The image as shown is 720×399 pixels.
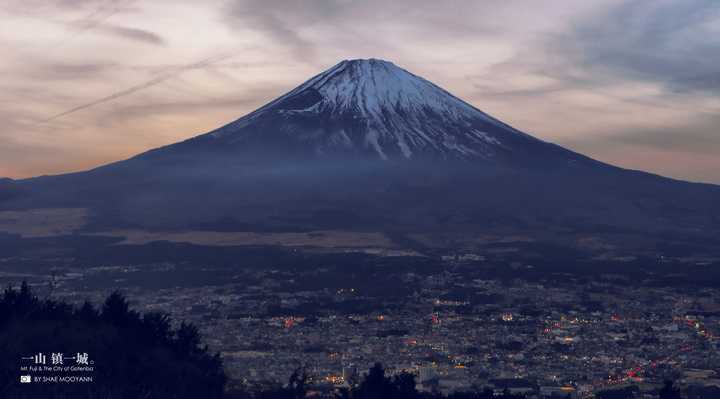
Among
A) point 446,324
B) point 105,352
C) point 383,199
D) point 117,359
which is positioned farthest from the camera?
point 383,199

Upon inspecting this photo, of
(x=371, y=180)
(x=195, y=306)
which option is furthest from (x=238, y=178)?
(x=195, y=306)

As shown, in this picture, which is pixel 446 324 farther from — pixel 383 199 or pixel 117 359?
pixel 383 199

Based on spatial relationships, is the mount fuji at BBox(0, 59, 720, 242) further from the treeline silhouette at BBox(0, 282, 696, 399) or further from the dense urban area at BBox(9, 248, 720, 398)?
the treeline silhouette at BBox(0, 282, 696, 399)

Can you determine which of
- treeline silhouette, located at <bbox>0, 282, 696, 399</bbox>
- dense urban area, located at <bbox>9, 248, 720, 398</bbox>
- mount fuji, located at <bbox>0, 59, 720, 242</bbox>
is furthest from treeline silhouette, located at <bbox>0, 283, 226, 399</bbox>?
mount fuji, located at <bbox>0, 59, 720, 242</bbox>

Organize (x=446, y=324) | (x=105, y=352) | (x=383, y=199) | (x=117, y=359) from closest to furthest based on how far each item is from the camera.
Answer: (x=117, y=359) < (x=105, y=352) < (x=446, y=324) < (x=383, y=199)

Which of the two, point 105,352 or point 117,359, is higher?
point 105,352

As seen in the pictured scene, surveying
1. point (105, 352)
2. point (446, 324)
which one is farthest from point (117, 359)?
point (446, 324)

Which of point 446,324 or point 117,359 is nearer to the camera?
point 117,359

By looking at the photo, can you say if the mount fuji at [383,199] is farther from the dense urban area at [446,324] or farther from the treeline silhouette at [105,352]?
the treeline silhouette at [105,352]

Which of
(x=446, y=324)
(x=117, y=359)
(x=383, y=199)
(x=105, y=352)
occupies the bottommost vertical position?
(x=446, y=324)
